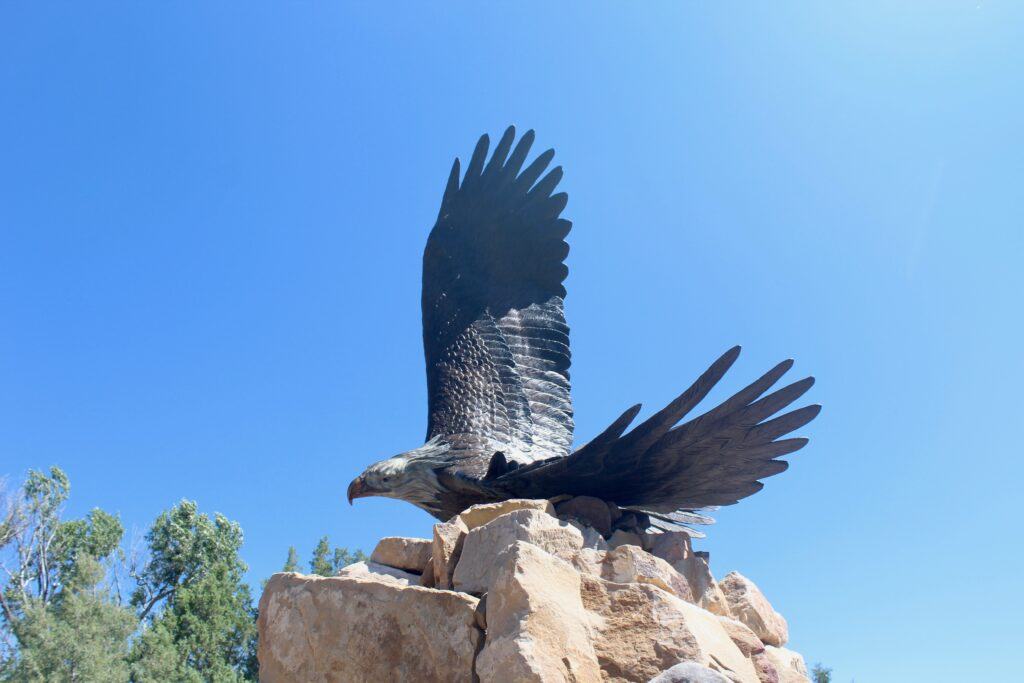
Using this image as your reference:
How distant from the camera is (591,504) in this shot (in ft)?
12.2

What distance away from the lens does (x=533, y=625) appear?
227cm

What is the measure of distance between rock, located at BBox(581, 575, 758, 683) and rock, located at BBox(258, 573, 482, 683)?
436mm

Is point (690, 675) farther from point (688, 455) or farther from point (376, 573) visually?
point (376, 573)

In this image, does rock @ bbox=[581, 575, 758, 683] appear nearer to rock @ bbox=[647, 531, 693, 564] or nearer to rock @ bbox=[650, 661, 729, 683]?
rock @ bbox=[650, 661, 729, 683]

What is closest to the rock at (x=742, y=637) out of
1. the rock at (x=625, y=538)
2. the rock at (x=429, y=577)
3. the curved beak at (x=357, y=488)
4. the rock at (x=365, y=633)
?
the rock at (x=625, y=538)

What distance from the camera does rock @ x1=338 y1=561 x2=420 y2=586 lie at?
3.10 meters

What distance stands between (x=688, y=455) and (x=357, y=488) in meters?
2.17

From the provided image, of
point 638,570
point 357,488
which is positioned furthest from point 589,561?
point 357,488

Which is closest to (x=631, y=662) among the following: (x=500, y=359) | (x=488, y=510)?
(x=488, y=510)

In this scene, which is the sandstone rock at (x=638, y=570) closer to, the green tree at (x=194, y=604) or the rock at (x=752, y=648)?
the rock at (x=752, y=648)

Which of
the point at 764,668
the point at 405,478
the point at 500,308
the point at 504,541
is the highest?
the point at 500,308

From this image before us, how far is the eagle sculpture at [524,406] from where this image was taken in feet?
11.0

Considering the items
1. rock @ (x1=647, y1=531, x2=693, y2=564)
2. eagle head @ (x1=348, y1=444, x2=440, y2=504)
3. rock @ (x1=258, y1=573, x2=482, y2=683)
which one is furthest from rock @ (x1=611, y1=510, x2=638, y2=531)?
rock @ (x1=258, y1=573, x2=482, y2=683)

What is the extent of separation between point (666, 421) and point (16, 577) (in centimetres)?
1845
